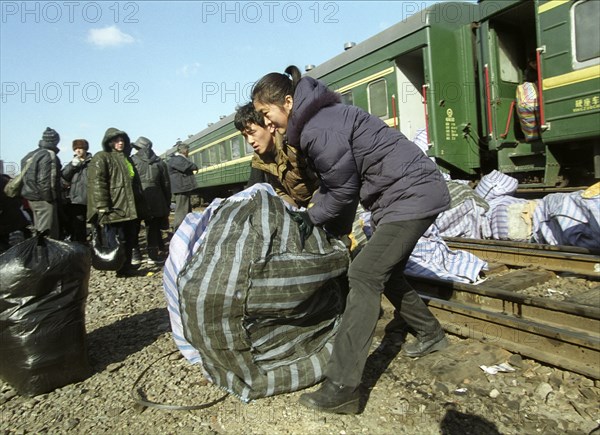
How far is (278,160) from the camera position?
2.85 metres

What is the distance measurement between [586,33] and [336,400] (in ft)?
19.1

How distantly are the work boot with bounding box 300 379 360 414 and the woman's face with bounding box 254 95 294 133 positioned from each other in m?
1.32

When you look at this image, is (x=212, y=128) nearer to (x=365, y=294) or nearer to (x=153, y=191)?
(x=153, y=191)

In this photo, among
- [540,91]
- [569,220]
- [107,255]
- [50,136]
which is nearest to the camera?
[569,220]

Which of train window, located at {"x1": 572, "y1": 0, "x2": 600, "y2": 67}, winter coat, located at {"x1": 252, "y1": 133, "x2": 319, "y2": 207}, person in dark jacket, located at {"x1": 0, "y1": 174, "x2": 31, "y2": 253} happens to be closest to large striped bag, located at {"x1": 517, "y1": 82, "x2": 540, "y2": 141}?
train window, located at {"x1": 572, "y1": 0, "x2": 600, "y2": 67}

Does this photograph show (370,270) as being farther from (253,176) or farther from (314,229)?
(253,176)

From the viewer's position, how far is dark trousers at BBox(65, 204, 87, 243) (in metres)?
7.13

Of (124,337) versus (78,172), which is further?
(78,172)

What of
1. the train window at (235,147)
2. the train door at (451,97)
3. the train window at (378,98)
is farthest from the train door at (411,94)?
the train window at (235,147)

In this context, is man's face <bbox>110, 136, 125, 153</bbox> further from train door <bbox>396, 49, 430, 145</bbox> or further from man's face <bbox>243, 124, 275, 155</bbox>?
train door <bbox>396, 49, 430, 145</bbox>

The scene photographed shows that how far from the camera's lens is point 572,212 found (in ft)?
14.1

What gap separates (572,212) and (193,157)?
17.8 m

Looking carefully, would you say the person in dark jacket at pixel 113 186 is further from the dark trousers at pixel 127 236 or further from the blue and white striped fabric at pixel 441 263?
the blue and white striped fabric at pixel 441 263

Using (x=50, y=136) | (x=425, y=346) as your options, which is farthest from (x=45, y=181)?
(x=425, y=346)
